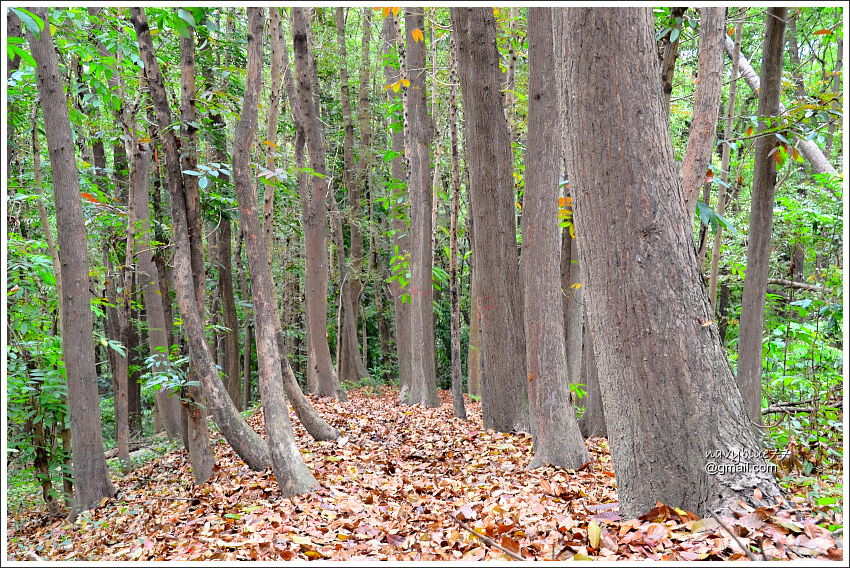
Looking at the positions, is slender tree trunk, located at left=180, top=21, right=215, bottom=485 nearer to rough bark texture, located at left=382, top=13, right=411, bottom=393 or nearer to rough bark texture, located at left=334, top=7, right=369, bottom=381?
rough bark texture, located at left=382, top=13, right=411, bottom=393

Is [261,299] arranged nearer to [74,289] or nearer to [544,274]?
[74,289]

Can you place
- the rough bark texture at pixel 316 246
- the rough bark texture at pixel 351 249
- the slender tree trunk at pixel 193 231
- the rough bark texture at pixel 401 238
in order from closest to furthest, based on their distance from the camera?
the slender tree trunk at pixel 193 231 → the rough bark texture at pixel 316 246 → the rough bark texture at pixel 401 238 → the rough bark texture at pixel 351 249

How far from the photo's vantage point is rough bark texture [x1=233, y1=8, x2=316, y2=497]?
19.9ft

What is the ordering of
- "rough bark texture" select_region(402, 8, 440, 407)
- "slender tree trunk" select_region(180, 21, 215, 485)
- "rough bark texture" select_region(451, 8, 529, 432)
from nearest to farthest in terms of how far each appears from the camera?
"slender tree trunk" select_region(180, 21, 215, 485) → "rough bark texture" select_region(451, 8, 529, 432) → "rough bark texture" select_region(402, 8, 440, 407)

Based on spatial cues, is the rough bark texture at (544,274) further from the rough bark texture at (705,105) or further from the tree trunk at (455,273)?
the tree trunk at (455,273)

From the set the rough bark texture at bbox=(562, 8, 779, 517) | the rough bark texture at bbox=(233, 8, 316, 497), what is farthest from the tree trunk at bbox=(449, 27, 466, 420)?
the rough bark texture at bbox=(562, 8, 779, 517)

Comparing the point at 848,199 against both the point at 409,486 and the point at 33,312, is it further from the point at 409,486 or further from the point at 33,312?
the point at 33,312

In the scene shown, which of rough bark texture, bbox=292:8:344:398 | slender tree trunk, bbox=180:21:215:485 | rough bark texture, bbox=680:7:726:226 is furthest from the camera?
rough bark texture, bbox=292:8:344:398

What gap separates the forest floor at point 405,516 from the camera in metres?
3.23

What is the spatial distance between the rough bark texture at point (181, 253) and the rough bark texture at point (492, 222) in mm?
3576

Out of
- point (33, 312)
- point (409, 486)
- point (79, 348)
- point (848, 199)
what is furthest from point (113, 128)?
point (848, 199)

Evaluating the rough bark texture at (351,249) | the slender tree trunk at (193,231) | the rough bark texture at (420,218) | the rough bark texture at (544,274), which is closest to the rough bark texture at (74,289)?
the slender tree trunk at (193,231)

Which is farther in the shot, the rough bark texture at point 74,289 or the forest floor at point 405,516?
the rough bark texture at point 74,289

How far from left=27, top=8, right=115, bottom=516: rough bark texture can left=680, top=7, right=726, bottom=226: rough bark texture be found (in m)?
6.52
